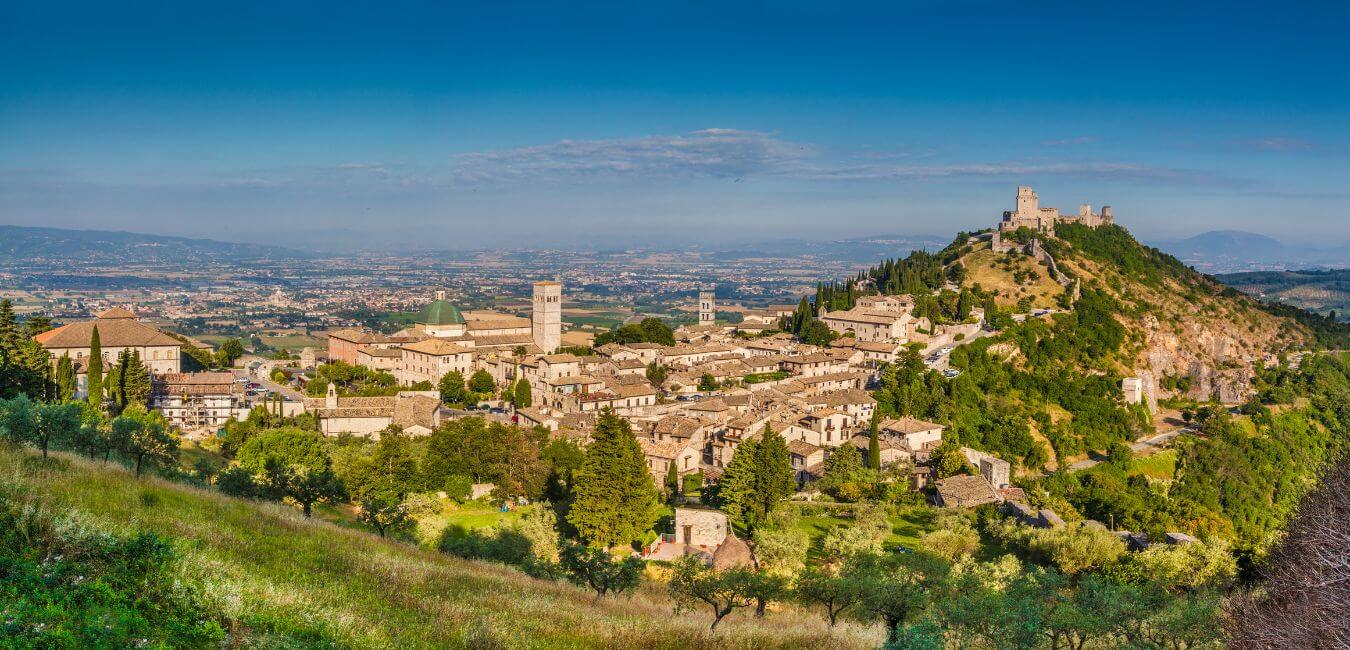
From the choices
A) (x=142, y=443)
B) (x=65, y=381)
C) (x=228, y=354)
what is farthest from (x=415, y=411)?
(x=228, y=354)

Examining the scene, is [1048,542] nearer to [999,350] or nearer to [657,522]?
[657,522]

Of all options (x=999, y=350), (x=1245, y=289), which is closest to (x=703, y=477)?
(x=999, y=350)

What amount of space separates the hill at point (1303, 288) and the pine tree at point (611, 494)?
561ft

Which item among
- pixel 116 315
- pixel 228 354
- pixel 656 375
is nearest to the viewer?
pixel 656 375

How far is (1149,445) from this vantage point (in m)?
61.5

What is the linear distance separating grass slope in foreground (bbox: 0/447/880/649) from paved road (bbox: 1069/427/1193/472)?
48.1m

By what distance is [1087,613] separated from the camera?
16.7 meters

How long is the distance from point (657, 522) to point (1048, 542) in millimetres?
13764

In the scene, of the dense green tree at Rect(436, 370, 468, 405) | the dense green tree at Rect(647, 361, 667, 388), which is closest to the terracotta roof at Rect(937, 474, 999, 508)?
the dense green tree at Rect(647, 361, 667, 388)

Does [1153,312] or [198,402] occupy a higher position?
[1153,312]

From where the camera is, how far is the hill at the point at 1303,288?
16775 centimetres

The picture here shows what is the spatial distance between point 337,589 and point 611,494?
20.8m

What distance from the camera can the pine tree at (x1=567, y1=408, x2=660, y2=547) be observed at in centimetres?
3002

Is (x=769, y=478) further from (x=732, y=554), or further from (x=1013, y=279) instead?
(x=1013, y=279)
